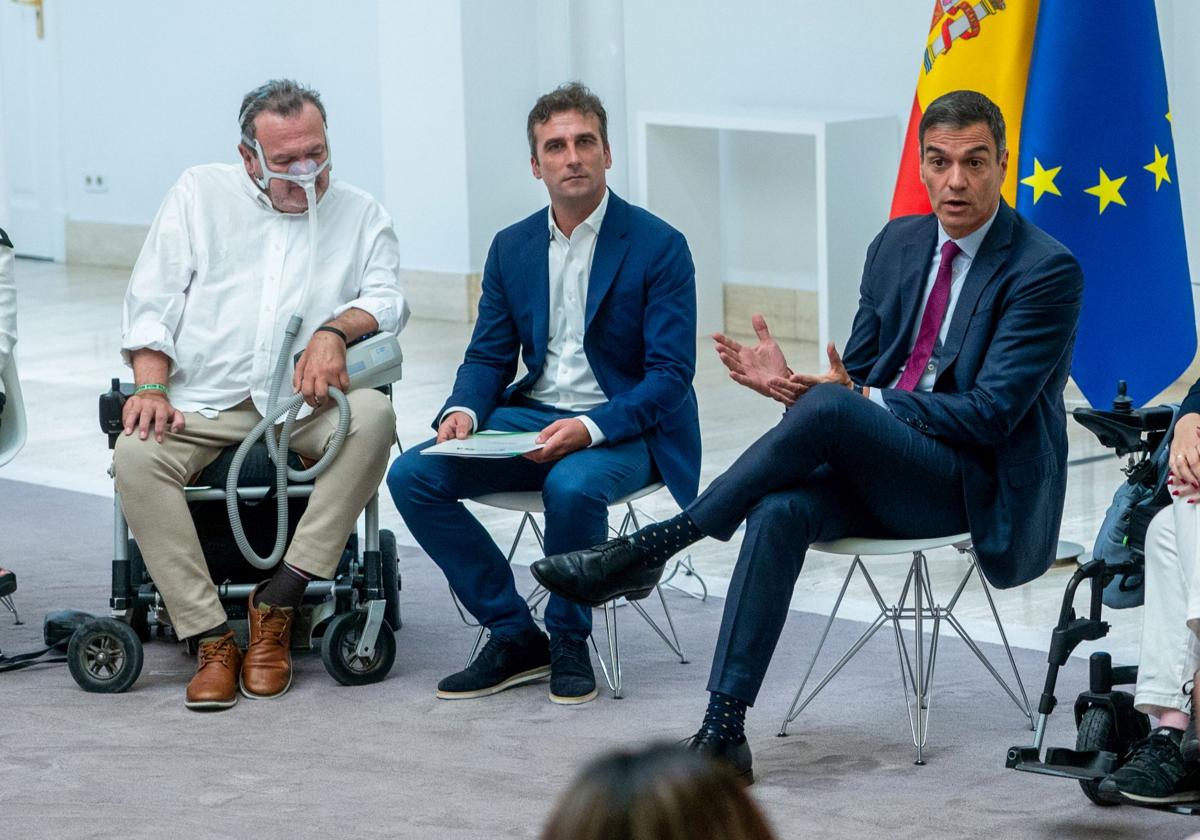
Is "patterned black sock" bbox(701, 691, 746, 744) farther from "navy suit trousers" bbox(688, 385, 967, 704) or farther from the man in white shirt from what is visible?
the man in white shirt

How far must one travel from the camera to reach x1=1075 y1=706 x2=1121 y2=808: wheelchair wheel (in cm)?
295

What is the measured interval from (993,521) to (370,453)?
4.16 ft

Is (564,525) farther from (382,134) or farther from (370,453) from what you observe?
(382,134)

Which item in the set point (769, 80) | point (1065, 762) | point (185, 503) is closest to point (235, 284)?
point (185, 503)

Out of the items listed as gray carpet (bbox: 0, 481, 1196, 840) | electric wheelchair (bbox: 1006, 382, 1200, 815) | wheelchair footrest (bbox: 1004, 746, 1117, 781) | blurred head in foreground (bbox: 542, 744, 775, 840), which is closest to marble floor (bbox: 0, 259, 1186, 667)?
gray carpet (bbox: 0, 481, 1196, 840)

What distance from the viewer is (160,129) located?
1031 cm

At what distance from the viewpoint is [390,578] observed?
13.3 ft

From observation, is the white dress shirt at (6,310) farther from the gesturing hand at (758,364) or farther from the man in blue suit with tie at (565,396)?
the gesturing hand at (758,364)

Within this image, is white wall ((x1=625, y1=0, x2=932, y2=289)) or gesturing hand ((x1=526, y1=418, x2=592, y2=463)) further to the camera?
white wall ((x1=625, y1=0, x2=932, y2=289))

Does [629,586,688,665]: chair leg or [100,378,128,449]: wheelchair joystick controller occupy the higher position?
[100,378,128,449]: wheelchair joystick controller

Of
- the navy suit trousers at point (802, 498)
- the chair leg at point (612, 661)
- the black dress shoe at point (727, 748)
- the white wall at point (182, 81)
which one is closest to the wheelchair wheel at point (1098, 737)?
the navy suit trousers at point (802, 498)

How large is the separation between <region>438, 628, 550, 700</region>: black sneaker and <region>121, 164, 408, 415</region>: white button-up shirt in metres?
0.70

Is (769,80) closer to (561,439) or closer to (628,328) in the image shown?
(628,328)

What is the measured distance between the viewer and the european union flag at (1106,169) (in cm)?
458
